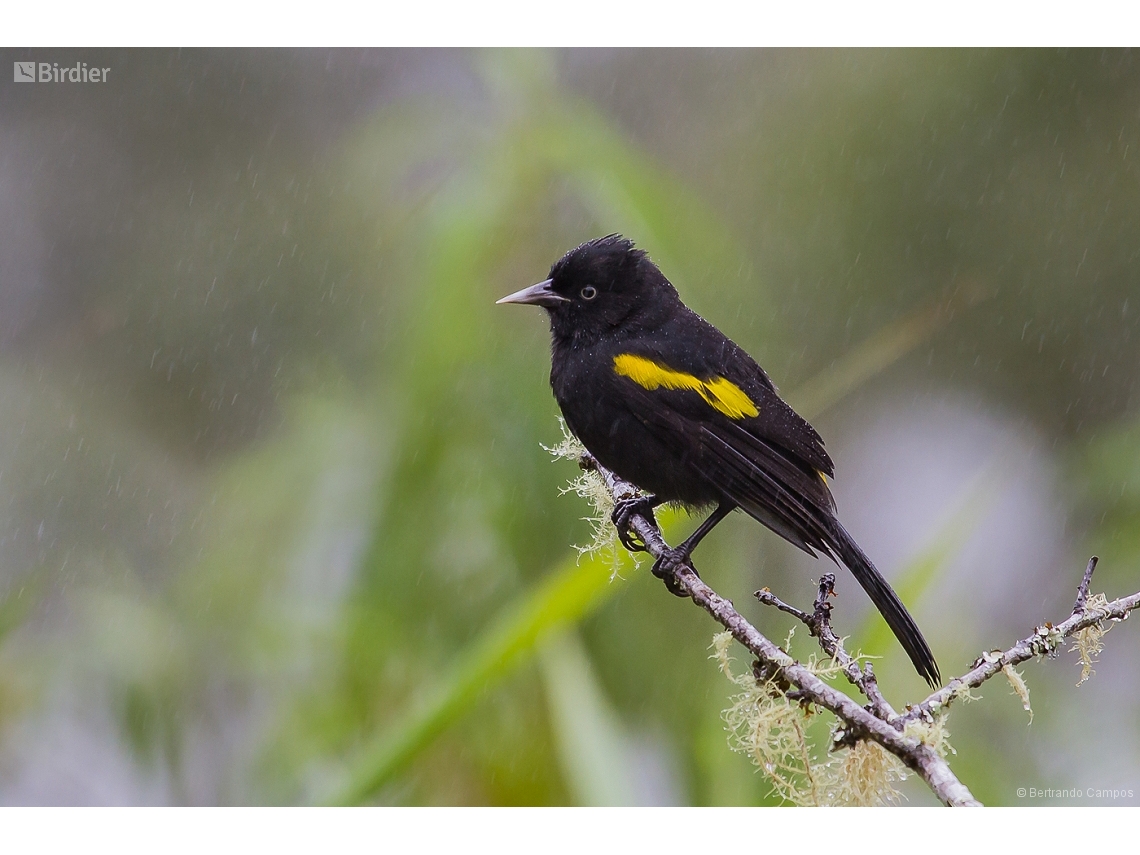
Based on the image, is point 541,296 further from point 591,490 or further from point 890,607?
point 890,607

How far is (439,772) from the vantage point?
2812 millimetres

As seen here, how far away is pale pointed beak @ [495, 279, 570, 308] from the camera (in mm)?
2697

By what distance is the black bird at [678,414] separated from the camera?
244 centimetres

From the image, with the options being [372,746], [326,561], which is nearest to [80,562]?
[326,561]

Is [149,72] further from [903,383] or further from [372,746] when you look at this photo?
[903,383]

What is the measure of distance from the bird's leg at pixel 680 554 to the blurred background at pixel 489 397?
0.52ft

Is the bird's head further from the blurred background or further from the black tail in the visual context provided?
the black tail

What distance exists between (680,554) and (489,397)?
0.73 metres

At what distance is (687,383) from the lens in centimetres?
258

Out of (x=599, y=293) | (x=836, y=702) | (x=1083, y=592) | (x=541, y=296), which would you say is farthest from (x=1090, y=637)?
(x=541, y=296)

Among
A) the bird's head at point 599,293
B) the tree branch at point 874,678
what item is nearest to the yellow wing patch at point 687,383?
the bird's head at point 599,293

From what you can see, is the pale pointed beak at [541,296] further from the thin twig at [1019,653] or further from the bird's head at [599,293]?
the thin twig at [1019,653]

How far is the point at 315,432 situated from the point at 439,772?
3.73ft

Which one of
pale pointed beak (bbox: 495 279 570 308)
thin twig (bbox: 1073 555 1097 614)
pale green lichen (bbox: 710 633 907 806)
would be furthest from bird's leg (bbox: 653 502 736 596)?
thin twig (bbox: 1073 555 1097 614)
